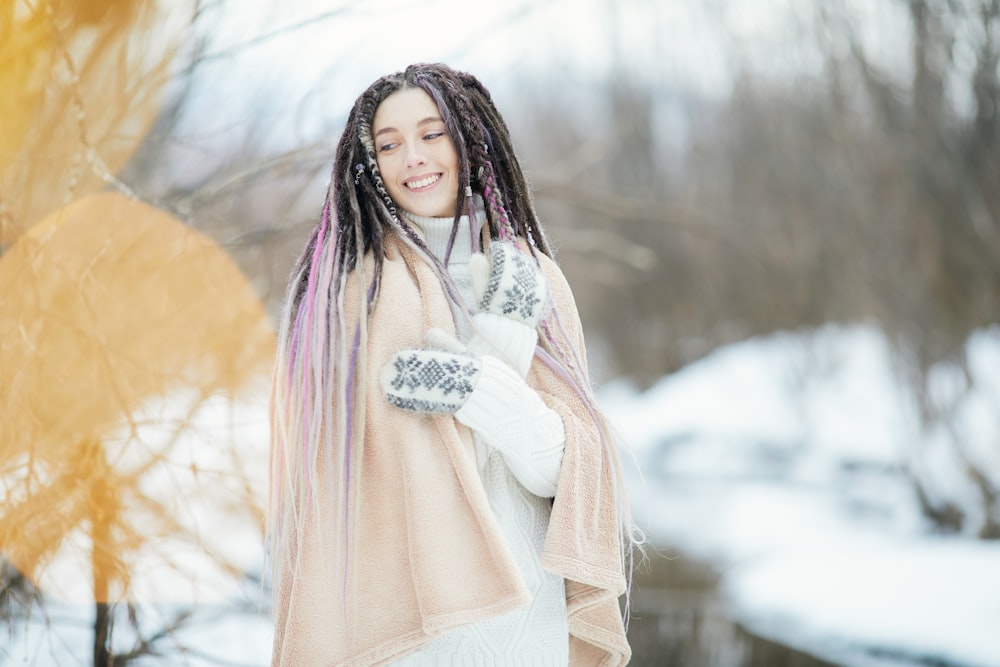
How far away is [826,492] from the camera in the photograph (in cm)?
827

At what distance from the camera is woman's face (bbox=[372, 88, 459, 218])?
78.0 inches

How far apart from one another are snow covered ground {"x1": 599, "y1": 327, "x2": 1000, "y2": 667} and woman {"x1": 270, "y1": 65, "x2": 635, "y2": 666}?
28 centimetres

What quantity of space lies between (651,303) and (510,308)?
12.2 meters

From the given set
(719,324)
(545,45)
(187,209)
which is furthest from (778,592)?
(545,45)

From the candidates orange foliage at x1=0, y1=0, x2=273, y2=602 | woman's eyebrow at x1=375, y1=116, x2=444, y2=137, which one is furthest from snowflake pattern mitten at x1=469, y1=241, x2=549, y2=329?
orange foliage at x1=0, y1=0, x2=273, y2=602

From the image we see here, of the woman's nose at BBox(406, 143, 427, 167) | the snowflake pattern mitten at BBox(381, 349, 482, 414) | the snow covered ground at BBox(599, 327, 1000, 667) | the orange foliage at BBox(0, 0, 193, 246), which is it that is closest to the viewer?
the snowflake pattern mitten at BBox(381, 349, 482, 414)

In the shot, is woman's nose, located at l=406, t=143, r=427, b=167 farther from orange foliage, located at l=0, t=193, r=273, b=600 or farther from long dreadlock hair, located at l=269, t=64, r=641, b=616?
orange foliage, located at l=0, t=193, r=273, b=600

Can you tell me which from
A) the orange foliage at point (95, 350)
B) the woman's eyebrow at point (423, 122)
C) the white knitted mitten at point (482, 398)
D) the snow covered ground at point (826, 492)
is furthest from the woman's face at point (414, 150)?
the orange foliage at point (95, 350)

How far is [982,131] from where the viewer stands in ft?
18.9

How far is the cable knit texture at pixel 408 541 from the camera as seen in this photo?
5.88ft

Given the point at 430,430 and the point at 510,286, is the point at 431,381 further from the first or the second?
the point at 510,286

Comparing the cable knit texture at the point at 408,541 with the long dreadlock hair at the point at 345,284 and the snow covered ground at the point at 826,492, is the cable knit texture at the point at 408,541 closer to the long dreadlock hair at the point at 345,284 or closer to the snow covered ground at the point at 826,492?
the long dreadlock hair at the point at 345,284

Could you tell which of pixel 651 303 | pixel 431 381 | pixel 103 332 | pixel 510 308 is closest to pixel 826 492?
pixel 651 303

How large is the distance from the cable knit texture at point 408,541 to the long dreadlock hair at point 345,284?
0.02 m
